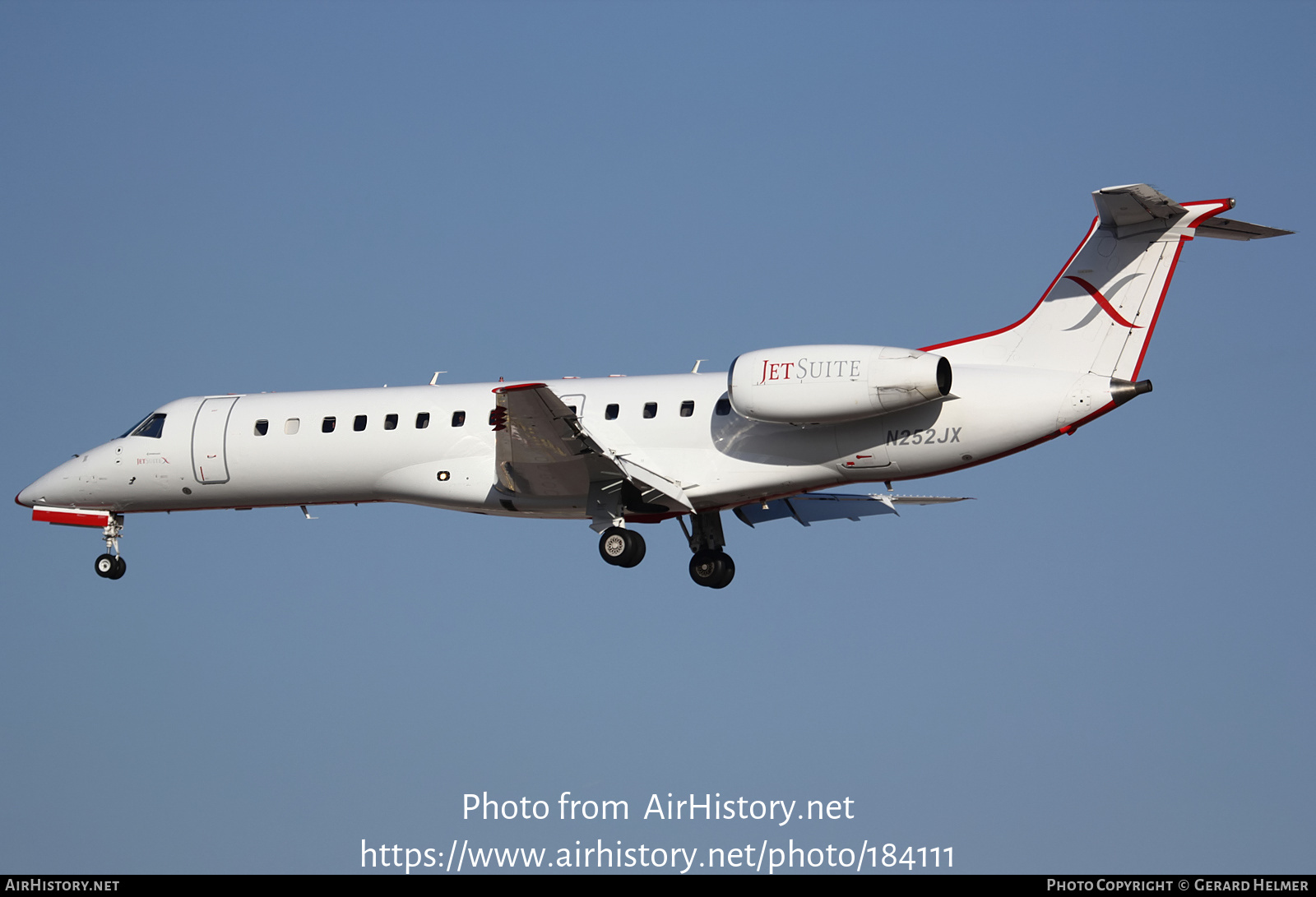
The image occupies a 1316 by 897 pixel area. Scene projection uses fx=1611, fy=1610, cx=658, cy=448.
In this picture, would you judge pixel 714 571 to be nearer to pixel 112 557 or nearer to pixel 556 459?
pixel 556 459

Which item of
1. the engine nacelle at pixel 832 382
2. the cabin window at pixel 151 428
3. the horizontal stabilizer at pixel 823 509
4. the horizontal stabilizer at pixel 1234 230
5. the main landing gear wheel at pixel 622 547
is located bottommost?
the main landing gear wheel at pixel 622 547

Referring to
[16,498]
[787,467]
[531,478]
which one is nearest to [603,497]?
[531,478]

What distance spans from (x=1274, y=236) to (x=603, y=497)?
9544 mm

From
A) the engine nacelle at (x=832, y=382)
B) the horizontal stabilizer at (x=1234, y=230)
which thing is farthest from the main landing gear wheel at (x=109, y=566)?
the horizontal stabilizer at (x=1234, y=230)

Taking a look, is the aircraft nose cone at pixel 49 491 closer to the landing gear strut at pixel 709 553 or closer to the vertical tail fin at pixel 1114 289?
the landing gear strut at pixel 709 553

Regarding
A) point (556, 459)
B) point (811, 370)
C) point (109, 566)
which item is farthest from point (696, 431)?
point (109, 566)

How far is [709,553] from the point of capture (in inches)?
995

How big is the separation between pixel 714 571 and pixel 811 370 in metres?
5.47

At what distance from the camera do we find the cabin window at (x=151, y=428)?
84.9 ft

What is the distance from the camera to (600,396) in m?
23.2

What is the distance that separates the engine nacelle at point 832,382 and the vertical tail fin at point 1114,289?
151 centimetres

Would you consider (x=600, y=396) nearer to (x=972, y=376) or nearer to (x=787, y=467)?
(x=787, y=467)

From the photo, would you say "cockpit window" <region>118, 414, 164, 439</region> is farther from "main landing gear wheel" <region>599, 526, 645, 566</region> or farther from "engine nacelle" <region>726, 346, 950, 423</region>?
"engine nacelle" <region>726, 346, 950, 423</region>

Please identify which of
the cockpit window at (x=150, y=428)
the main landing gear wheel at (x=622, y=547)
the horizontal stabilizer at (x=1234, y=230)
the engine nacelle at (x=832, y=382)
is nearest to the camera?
the horizontal stabilizer at (x=1234, y=230)
